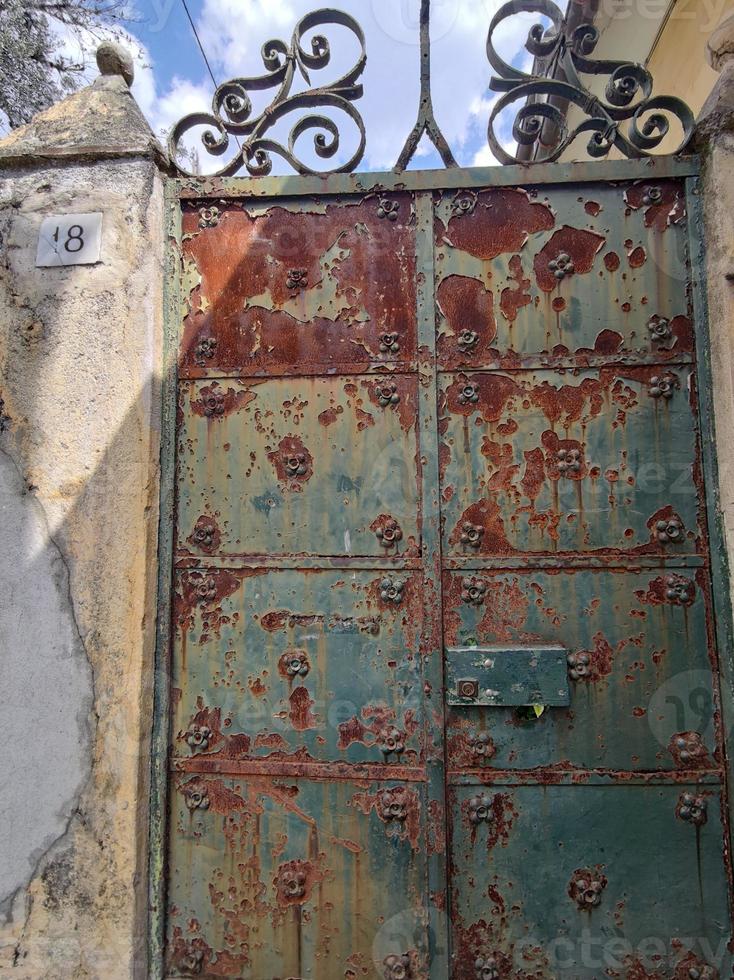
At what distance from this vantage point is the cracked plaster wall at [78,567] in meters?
1.96

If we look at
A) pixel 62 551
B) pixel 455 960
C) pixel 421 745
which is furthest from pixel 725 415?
pixel 62 551

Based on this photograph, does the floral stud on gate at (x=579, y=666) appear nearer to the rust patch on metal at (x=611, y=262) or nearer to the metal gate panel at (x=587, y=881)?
the metal gate panel at (x=587, y=881)

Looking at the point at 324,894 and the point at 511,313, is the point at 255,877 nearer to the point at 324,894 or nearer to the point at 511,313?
the point at 324,894

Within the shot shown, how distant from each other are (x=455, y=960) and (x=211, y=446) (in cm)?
183

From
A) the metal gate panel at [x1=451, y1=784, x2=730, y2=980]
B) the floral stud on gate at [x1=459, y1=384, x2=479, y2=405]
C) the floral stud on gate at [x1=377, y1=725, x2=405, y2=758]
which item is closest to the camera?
the metal gate panel at [x1=451, y1=784, x2=730, y2=980]

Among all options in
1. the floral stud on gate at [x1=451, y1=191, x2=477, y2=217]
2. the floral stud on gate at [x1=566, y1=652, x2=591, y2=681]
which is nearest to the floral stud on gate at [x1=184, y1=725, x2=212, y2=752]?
the floral stud on gate at [x1=566, y1=652, x2=591, y2=681]

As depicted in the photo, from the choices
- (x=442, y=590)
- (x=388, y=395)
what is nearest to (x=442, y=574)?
(x=442, y=590)

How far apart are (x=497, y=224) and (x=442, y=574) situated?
48.0 inches

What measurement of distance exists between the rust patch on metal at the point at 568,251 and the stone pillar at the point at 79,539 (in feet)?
4.39

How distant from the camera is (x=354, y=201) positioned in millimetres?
2254

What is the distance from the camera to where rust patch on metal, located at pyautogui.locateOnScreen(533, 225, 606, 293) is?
2180 millimetres

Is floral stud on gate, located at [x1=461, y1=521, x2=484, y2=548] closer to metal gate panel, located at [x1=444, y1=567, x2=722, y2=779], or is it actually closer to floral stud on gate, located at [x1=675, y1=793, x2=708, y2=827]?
metal gate panel, located at [x1=444, y1=567, x2=722, y2=779]

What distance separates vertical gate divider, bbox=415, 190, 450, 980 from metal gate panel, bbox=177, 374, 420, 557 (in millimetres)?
48

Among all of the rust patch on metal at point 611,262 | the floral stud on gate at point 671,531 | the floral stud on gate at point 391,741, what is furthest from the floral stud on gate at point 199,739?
the rust patch on metal at point 611,262
